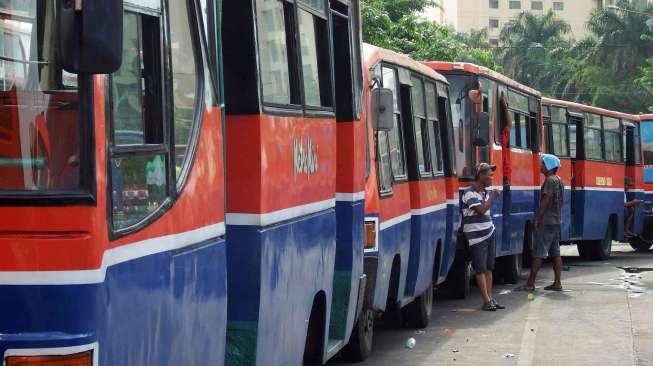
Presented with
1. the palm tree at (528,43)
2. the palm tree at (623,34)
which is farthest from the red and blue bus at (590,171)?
the palm tree at (528,43)

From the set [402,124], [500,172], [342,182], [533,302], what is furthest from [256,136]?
[500,172]

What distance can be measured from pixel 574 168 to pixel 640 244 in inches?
203

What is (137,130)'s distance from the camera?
488 cm

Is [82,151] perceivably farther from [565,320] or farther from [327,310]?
[565,320]

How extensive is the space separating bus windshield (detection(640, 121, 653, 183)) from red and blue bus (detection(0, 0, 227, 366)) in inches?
1015

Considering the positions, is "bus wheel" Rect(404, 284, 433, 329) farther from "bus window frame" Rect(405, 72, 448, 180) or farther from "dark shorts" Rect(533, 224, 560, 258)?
"dark shorts" Rect(533, 224, 560, 258)

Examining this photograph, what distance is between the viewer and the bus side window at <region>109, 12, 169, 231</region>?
4629 millimetres

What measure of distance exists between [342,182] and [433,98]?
216 inches

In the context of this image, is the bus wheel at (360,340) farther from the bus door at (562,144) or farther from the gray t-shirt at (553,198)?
the bus door at (562,144)

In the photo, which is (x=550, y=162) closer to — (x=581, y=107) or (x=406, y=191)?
(x=406, y=191)

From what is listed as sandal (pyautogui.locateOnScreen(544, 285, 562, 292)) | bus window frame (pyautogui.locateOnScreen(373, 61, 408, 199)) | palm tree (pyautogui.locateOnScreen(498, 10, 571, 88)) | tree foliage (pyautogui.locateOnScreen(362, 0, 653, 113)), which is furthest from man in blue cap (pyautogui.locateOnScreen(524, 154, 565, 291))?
palm tree (pyautogui.locateOnScreen(498, 10, 571, 88))

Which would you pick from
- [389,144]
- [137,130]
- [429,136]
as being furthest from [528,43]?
[137,130]

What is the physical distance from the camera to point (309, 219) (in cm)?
772

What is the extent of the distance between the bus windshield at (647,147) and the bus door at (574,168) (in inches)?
181
